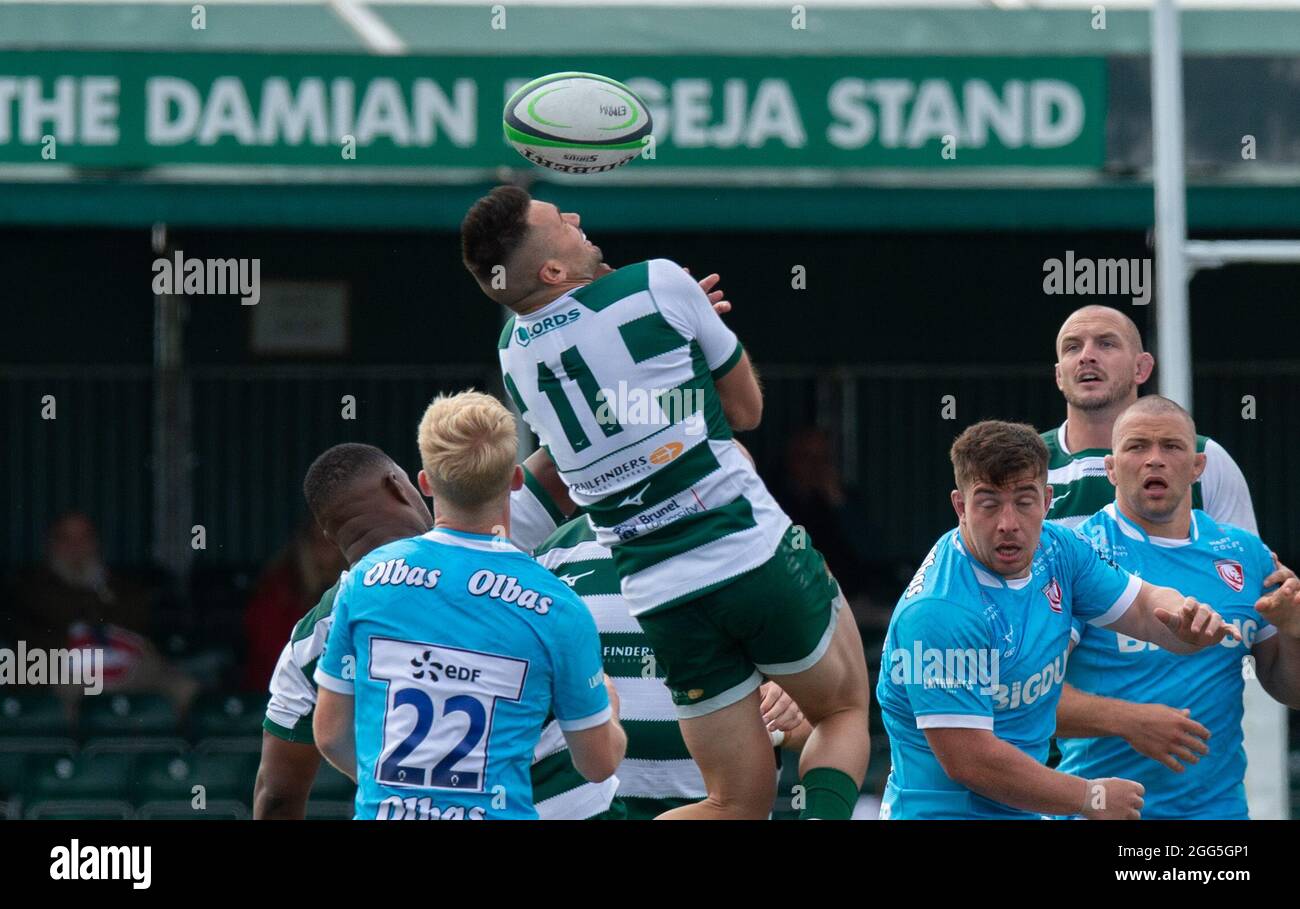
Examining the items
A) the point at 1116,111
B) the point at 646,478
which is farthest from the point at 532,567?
the point at 1116,111

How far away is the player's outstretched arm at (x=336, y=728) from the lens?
11.7ft

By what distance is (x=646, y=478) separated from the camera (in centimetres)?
426

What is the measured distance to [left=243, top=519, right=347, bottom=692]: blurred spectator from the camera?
9227 millimetres

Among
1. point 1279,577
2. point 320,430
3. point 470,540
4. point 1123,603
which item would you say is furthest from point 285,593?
point 470,540

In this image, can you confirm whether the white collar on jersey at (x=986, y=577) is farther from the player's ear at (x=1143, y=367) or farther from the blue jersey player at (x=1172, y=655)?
the player's ear at (x=1143, y=367)

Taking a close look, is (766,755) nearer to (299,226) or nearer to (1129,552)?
(1129,552)

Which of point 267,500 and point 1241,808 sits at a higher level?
point 267,500

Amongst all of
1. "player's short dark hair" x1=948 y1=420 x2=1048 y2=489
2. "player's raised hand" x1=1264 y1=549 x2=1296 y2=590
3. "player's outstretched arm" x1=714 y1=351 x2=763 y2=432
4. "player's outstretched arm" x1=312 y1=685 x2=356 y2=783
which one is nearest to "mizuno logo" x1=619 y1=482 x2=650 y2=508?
"player's outstretched arm" x1=714 y1=351 x2=763 y2=432

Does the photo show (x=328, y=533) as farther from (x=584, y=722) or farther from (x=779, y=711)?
(x=779, y=711)
